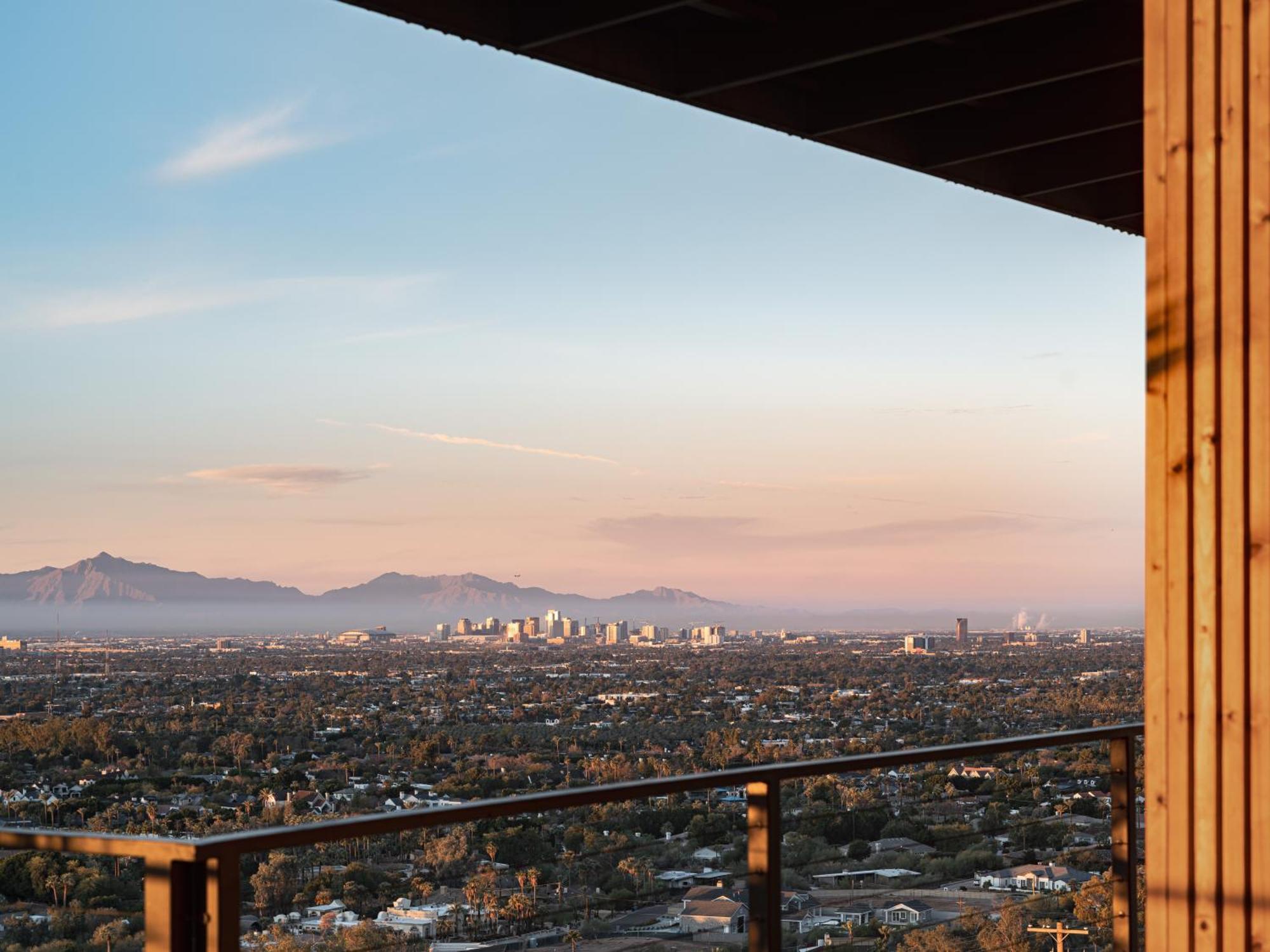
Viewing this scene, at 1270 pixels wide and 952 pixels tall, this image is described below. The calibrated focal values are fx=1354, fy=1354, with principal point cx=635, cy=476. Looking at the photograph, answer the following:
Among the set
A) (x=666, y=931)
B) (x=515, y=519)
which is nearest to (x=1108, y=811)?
(x=666, y=931)

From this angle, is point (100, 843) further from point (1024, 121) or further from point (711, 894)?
point (1024, 121)

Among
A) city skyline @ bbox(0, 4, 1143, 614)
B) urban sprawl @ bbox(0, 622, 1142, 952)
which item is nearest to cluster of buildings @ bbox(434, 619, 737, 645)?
urban sprawl @ bbox(0, 622, 1142, 952)

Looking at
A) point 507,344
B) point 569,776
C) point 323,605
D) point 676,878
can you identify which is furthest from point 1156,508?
point 323,605

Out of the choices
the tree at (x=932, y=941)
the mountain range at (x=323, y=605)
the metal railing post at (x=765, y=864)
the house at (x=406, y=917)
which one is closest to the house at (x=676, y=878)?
the metal railing post at (x=765, y=864)

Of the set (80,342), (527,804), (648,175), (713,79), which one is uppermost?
(648,175)

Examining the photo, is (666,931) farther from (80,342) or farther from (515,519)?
(515,519)

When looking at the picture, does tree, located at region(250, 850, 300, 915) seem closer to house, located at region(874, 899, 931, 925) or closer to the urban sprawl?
the urban sprawl

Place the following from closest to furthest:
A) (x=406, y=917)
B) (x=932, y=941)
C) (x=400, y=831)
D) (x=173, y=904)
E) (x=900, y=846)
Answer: (x=173, y=904), (x=400, y=831), (x=406, y=917), (x=932, y=941), (x=900, y=846)
